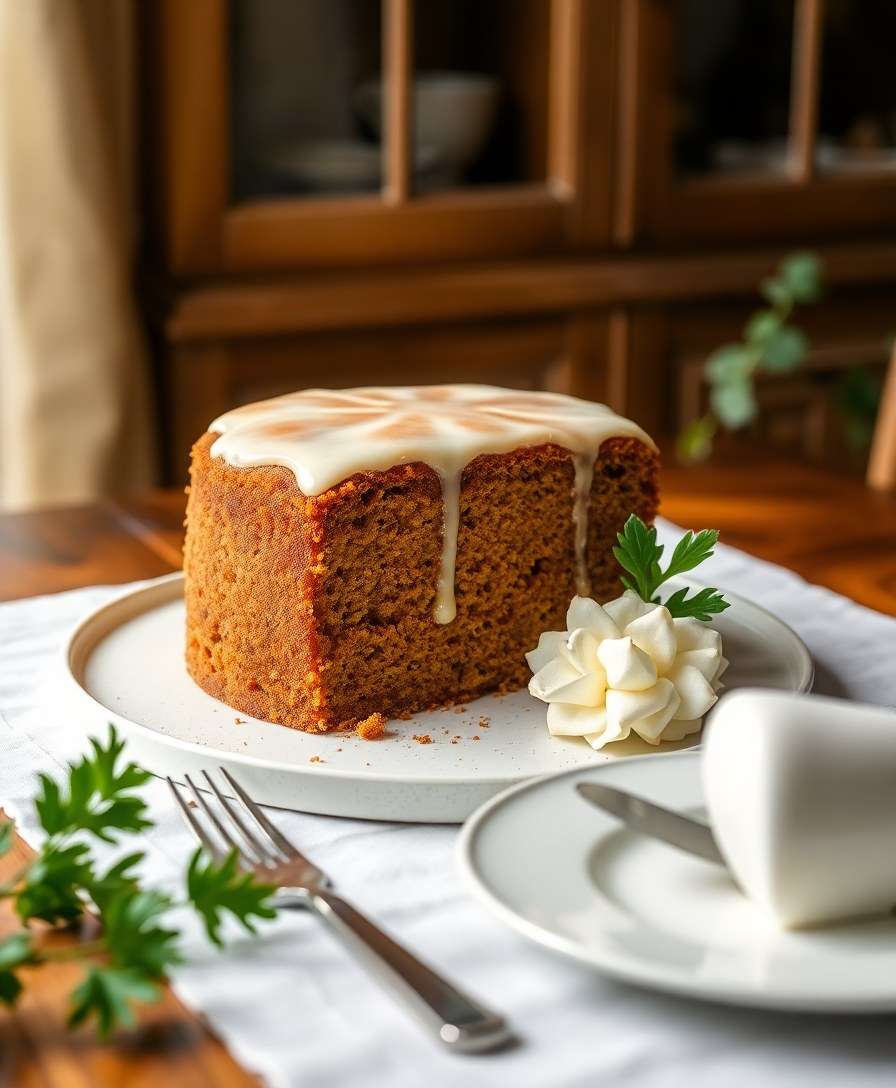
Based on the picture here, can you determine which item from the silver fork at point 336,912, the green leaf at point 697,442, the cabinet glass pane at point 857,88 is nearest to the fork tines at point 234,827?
the silver fork at point 336,912

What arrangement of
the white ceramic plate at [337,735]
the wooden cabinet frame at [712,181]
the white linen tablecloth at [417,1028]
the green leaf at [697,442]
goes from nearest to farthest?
the white linen tablecloth at [417,1028], the white ceramic plate at [337,735], the green leaf at [697,442], the wooden cabinet frame at [712,181]

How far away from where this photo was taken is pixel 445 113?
2475 millimetres

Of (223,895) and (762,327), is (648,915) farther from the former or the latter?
(762,327)

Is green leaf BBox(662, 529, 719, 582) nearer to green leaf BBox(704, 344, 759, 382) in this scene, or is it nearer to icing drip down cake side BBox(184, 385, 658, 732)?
icing drip down cake side BBox(184, 385, 658, 732)

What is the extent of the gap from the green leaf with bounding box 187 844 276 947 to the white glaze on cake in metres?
0.34

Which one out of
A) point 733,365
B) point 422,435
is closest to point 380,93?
point 733,365

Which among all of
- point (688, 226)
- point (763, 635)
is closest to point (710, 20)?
point (688, 226)

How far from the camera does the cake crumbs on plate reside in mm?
915

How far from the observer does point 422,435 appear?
0.96 metres

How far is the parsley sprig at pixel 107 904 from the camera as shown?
57cm

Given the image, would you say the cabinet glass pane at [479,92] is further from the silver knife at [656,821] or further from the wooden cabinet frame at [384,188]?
the silver knife at [656,821]

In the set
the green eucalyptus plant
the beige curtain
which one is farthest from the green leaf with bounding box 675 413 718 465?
the beige curtain

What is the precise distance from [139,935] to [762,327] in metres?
2.04

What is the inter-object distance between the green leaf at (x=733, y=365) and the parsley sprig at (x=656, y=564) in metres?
1.50
